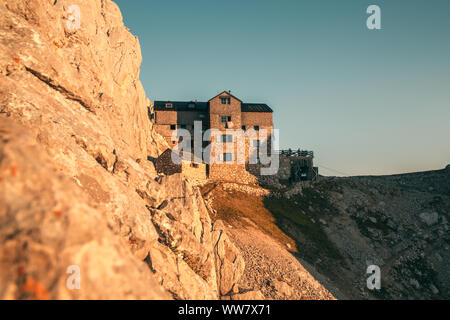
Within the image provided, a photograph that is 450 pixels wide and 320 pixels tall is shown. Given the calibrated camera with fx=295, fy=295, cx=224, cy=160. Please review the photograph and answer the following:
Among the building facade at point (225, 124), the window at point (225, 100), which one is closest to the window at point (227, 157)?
the building facade at point (225, 124)

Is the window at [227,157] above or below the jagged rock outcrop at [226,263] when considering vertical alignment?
above

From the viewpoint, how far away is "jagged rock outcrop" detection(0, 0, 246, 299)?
6.44m

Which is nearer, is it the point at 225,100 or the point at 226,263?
the point at 226,263

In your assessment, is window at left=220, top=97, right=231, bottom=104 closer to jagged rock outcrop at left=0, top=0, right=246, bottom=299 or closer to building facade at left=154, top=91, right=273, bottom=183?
building facade at left=154, top=91, right=273, bottom=183

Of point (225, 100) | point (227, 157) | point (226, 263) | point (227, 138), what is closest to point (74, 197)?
point (226, 263)

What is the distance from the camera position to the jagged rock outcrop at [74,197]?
644 cm

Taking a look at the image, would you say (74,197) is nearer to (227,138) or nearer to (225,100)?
(227,138)

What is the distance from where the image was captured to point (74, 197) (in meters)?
7.30

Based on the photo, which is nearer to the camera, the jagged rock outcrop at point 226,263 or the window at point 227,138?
the jagged rock outcrop at point 226,263

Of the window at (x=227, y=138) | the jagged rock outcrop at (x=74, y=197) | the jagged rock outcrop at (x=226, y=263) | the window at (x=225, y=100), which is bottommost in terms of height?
the jagged rock outcrop at (x=226, y=263)

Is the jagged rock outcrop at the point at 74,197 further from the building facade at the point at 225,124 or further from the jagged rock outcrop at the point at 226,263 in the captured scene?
the building facade at the point at 225,124

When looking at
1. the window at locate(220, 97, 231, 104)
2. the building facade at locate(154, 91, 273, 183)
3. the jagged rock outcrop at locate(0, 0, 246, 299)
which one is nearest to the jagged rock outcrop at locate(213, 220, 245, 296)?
the jagged rock outcrop at locate(0, 0, 246, 299)
